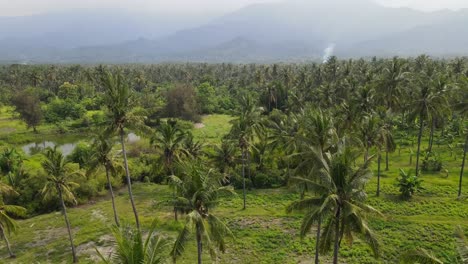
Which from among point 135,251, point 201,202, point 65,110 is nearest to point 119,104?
point 201,202

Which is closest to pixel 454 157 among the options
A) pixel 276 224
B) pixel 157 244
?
pixel 276 224

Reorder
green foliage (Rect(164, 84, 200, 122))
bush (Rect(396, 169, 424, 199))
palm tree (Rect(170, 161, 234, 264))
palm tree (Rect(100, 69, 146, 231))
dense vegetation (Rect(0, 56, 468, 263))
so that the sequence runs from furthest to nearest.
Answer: green foliage (Rect(164, 84, 200, 122)) → bush (Rect(396, 169, 424, 199)) → palm tree (Rect(100, 69, 146, 231)) → palm tree (Rect(170, 161, 234, 264)) → dense vegetation (Rect(0, 56, 468, 263))

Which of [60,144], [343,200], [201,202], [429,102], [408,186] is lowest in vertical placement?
[60,144]

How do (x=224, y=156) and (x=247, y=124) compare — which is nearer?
(x=247, y=124)

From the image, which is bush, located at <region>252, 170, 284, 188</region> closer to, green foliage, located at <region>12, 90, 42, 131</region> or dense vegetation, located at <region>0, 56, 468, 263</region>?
dense vegetation, located at <region>0, 56, 468, 263</region>

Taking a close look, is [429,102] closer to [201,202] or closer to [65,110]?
[201,202]

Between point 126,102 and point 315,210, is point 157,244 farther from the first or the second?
point 126,102

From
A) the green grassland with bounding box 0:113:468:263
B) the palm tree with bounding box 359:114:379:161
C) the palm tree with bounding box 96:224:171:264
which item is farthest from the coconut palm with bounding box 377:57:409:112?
the palm tree with bounding box 96:224:171:264

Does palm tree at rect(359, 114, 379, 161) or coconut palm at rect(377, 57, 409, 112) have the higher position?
coconut palm at rect(377, 57, 409, 112)
